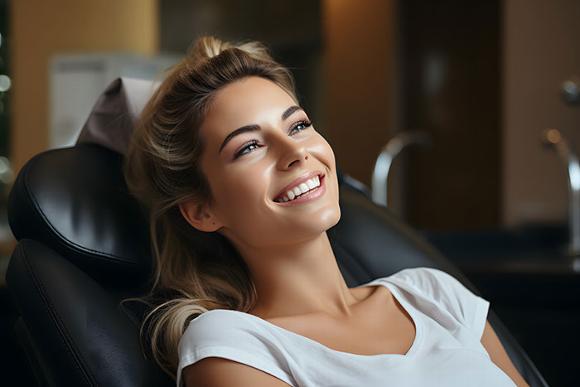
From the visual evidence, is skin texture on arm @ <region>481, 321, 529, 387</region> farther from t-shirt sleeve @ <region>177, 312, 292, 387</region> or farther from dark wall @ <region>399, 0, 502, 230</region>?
dark wall @ <region>399, 0, 502, 230</region>

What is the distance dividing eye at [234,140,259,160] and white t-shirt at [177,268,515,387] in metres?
0.22

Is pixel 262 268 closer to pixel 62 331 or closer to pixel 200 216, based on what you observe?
pixel 200 216

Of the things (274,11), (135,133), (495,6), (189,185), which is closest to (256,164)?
(189,185)

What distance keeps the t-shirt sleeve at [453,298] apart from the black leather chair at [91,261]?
0.11 meters

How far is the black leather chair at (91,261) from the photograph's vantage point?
1105mm

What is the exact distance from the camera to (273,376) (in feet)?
3.45

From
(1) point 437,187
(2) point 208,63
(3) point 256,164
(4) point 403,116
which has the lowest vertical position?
(1) point 437,187

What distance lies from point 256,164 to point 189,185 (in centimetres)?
15

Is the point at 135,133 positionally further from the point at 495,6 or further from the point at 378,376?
the point at 495,6

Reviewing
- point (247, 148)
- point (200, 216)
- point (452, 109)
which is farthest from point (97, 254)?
point (452, 109)

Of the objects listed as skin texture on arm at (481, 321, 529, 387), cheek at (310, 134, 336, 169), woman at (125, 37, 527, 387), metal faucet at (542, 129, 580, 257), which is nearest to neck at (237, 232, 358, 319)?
woman at (125, 37, 527, 387)

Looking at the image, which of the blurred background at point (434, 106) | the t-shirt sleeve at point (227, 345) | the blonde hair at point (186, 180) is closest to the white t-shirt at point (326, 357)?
the t-shirt sleeve at point (227, 345)

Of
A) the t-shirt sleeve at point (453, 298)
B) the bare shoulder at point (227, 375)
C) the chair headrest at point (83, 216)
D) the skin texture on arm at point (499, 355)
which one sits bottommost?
the skin texture on arm at point (499, 355)

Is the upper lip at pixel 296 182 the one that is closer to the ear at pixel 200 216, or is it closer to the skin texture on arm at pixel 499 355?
the ear at pixel 200 216
